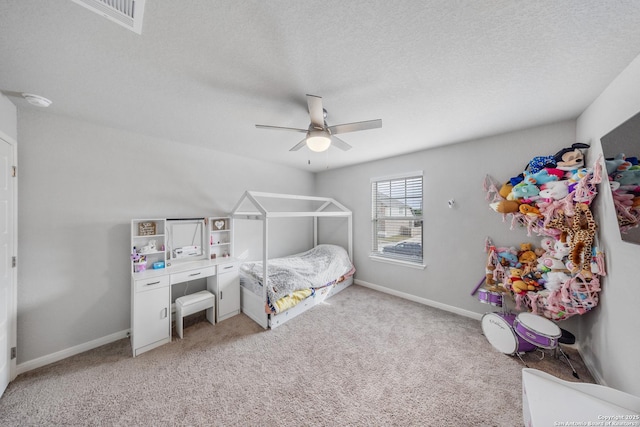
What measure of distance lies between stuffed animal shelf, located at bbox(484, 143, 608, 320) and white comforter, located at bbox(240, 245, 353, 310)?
2.13 m

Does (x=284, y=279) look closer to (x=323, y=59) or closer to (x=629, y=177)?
(x=323, y=59)

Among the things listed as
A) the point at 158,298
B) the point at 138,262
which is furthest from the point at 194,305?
the point at 138,262

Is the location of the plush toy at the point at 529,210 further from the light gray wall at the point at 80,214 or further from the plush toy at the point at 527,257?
the light gray wall at the point at 80,214

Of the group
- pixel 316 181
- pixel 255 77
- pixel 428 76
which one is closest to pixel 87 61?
pixel 255 77

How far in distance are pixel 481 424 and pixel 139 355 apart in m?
2.99

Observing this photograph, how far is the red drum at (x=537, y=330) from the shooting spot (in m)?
1.78

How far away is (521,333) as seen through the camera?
1933 mm

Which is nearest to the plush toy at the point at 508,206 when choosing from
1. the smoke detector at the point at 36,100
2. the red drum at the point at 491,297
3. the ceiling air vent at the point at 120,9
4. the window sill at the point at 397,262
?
the red drum at the point at 491,297

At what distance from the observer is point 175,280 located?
7.77 ft

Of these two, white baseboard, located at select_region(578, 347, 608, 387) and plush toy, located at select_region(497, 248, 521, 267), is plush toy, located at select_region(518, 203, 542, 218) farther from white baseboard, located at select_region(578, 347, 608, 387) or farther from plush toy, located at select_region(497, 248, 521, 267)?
white baseboard, located at select_region(578, 347, 608, 387)

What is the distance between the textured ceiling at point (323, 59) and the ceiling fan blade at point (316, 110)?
169 millimetres

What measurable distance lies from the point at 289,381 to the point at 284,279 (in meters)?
1.17

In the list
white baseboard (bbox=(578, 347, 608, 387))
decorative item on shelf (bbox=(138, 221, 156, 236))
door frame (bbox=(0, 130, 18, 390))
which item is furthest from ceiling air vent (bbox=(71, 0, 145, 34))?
white baseboard (bbox=(578, 347, 608, 387))

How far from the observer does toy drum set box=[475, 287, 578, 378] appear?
180 cm
